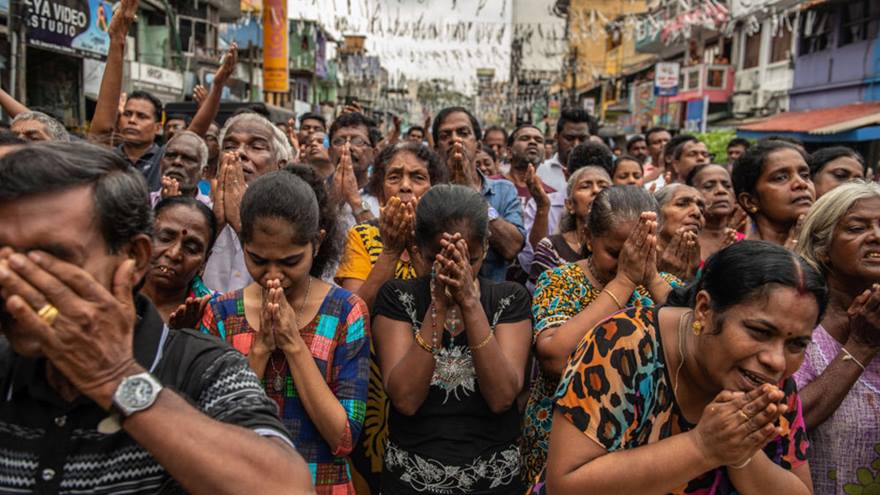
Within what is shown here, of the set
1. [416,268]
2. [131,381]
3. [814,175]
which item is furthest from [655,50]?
[131,381]

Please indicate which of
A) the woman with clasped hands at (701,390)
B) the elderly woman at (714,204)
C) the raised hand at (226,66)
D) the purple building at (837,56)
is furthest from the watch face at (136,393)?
the purple building at (837,56)

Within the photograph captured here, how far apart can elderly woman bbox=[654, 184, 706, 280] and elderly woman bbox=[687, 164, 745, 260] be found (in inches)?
5.2

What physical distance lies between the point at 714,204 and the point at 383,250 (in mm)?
→ 2451

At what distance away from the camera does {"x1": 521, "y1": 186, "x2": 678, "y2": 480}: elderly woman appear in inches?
104

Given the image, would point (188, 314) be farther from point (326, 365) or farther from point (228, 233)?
point (228, 233)

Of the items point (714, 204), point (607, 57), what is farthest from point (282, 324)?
point (607, 57)

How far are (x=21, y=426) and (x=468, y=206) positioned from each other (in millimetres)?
1714

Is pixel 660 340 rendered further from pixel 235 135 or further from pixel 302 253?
pixel 235 135

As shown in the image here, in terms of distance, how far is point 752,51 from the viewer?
2330cm

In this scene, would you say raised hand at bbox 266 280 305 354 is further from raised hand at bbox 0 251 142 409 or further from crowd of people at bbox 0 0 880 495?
raised hand at bbox 0 251 142 409

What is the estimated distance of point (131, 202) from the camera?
141 cm

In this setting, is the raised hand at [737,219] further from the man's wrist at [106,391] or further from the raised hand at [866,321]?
the man's wrist at [106,391]

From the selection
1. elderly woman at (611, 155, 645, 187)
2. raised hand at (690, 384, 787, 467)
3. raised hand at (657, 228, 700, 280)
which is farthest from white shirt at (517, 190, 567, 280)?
raised hand at (690, 384, 787, 467)

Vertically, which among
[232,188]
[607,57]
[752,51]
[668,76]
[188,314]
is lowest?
[188,314]
